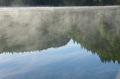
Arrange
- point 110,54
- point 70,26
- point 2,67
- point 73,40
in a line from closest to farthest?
point 2,67 < point 110,54 < point 73,40 < point 70,26

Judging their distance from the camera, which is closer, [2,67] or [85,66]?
[85,66]

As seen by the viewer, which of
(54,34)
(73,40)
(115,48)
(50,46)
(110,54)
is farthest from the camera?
(54,34)

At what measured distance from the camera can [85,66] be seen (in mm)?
11109

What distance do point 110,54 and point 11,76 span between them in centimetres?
520

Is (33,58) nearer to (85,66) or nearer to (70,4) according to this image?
(85,66)

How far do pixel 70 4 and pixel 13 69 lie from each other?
57.1 m

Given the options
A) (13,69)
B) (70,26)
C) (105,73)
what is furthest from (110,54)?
(70,26)

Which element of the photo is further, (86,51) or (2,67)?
(86,51)

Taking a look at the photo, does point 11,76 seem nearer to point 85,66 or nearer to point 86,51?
point 85,66

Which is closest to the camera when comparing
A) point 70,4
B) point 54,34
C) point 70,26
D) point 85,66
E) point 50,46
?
point 85,66

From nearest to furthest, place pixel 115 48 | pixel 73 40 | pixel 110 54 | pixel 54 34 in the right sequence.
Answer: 1. pixel 110 54
2. pixel 115 48
3. pixel 73 40
4. pixel 54 34

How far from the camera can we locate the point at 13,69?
1136 centimetres

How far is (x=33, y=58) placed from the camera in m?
13.5

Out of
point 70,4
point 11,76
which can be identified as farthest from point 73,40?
point 70,4
